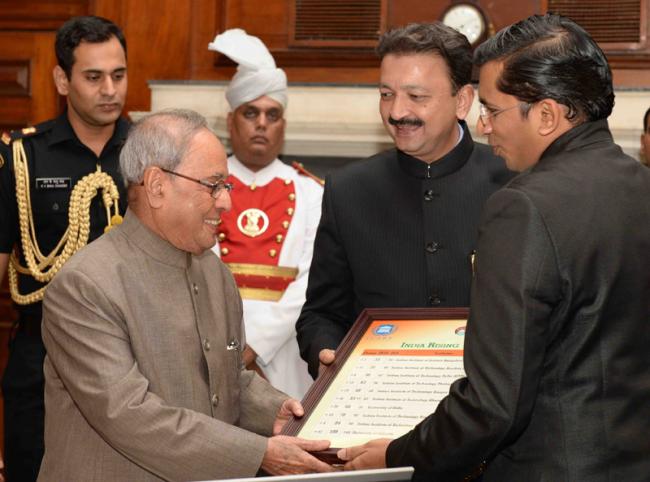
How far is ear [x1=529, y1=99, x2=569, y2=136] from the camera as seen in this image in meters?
1.95

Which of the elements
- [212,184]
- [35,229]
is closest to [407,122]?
[212,184]

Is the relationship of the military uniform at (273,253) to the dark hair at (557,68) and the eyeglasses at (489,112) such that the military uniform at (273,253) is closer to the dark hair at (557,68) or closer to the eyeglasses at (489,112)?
the eyeglasses at (489,112)

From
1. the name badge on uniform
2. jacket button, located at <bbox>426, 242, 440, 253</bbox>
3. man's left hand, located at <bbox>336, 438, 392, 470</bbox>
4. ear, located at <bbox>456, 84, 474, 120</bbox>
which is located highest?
ear, located at <bbox>456, 84, 474, 120</bbox>

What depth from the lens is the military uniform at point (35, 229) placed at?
11.8ft

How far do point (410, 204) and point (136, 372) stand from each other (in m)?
0.91

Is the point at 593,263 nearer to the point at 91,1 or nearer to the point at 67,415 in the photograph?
the point at 67,415

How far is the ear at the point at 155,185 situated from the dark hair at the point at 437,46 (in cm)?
74

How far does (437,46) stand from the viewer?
277 cm

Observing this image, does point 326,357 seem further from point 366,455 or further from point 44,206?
point 44,206

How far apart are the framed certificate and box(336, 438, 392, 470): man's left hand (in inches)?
1.5

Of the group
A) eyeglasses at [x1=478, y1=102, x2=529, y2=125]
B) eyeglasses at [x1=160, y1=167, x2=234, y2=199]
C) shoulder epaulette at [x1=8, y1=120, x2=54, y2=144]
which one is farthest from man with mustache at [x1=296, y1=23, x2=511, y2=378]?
shoulder epaulette at [x1=8, y1=120, x2=54, y2=144]

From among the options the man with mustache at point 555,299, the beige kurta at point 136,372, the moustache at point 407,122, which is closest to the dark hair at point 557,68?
the man with mustache at point 555,299

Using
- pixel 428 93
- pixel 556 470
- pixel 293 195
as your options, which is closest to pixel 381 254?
pixel 428 93

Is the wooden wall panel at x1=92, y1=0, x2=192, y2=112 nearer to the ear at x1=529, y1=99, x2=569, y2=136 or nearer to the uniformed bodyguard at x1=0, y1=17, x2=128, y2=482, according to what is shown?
the uniformed bodyguard at x1=0, y1=17, x2=128, y2=482
